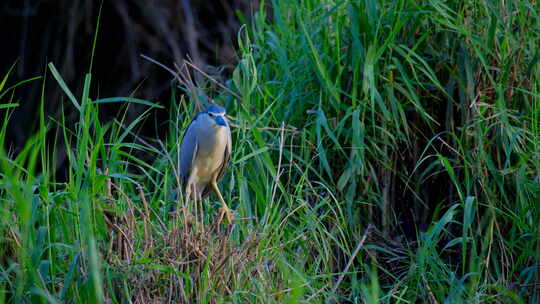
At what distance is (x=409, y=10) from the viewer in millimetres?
3484

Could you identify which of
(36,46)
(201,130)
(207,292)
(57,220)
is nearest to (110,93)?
(36,46)

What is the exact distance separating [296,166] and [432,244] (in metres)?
0.64

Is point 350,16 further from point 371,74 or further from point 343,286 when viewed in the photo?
point 343,286

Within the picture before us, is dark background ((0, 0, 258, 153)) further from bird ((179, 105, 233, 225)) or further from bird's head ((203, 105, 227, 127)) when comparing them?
bird's head ((203, 105, 227, 127))

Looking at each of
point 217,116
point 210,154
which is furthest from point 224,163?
point 217,116

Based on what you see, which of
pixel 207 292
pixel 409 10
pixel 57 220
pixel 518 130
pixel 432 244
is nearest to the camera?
pixel 207 292

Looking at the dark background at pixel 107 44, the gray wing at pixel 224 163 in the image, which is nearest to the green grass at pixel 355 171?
the gray wing at pixel 224 163

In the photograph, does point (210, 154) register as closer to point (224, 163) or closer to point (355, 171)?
point (224, 163)

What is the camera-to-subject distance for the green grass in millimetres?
2688

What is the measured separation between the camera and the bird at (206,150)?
3289 millimetres

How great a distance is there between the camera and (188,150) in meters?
3.53

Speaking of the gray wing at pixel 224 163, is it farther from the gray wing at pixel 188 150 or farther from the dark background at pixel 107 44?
the dark background at pixel 107 44

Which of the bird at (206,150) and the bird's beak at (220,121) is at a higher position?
Result: the bird's beak at (220,121)

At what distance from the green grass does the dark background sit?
1.98 m
